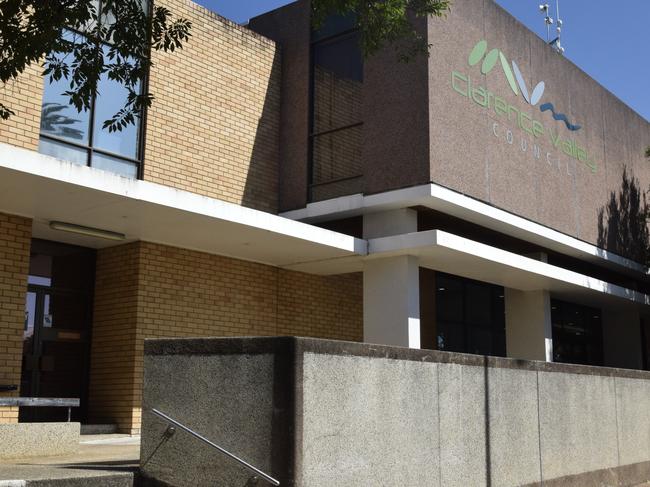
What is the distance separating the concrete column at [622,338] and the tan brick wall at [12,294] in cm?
1688

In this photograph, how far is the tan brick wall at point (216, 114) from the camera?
13734 millimetres

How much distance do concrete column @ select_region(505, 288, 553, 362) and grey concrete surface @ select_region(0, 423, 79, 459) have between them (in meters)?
11.7

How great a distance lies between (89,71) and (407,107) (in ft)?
22.5

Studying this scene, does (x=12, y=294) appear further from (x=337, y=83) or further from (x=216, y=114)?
(x=337, y=83)

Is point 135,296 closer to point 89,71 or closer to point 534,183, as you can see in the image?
point 89,71

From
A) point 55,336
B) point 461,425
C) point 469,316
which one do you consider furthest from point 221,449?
point 469,316

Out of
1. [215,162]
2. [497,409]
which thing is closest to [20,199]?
[215,162]

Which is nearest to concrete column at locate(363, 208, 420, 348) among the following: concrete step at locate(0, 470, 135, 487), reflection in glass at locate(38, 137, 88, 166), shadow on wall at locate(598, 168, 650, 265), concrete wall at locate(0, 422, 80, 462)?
reflection in glass at locate(38, 137, 88, 166)

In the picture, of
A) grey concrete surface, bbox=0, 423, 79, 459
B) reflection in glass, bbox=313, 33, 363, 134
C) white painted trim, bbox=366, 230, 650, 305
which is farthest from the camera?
reflection in glass, bbox=313, 33, 363, 134

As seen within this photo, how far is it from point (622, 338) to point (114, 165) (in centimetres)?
1592

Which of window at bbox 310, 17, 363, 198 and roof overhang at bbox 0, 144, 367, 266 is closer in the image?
roof overhang at bbox 0, 144, 367, 266

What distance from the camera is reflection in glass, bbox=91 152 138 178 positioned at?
1271 centimetres

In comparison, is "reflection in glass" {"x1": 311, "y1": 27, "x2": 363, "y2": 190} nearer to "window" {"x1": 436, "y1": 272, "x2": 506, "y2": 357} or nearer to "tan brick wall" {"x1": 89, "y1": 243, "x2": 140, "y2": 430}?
"tan brick wall" {"x1": 89, "y1": 243, "x2": 140, "y2": 430}

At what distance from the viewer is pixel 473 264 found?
15.4 m
